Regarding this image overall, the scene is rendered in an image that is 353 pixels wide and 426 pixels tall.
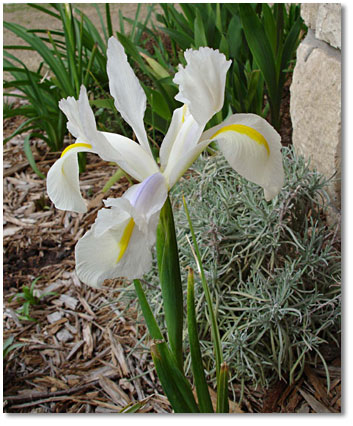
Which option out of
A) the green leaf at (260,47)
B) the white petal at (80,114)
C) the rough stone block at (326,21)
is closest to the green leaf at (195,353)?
the white petal at (80,114)

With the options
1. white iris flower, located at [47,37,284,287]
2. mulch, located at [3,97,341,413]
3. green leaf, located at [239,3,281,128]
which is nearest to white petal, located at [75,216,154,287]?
white iris flower, located at [47,37,284,287]

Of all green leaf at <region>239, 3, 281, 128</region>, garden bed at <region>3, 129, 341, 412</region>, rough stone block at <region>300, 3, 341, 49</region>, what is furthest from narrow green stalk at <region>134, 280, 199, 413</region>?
green leaf at <region>239, 3, 281, 128</region>

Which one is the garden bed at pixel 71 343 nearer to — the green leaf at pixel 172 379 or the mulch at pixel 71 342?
the mulch at pixel 71 342

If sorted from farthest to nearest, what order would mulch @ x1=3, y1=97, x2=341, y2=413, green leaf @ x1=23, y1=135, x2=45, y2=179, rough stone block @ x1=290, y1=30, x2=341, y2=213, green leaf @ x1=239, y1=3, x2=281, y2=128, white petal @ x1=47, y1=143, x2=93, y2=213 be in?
1. green leaf @ x1=23, y1=135, x2=45, y2=179
2. green leaf @ x1=239, y1=3, x2=281, y2=128
3. rough stone block @ x1=290, y1=30, x2=341, y2=213
4. mulch @ x1=3, y1=97, x2=341, y2=413
5. white petal @ x1=47, y1=143, x2=93, y2=213

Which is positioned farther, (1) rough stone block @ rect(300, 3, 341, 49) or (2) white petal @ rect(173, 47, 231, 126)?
(1) rough stone block @ rect(300, 3, 341, 49)

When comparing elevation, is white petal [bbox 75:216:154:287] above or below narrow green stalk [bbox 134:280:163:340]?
above

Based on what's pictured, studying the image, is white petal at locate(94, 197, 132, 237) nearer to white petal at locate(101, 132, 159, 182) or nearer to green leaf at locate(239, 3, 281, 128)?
white petal at locate(101, 132, 159, 182)

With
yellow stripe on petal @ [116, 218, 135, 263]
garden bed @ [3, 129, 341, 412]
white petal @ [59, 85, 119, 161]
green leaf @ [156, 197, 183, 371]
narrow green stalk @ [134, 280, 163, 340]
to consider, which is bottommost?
garden bed @ [3, 129, 341, 412]

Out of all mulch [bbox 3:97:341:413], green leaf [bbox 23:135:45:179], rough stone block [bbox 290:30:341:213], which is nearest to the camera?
mulch [bbox 3:97:341:413]
